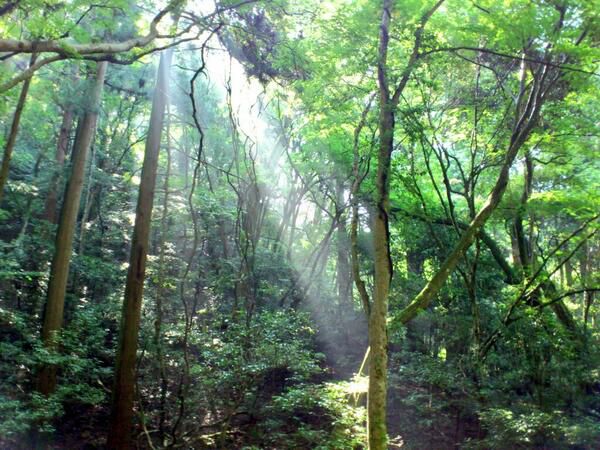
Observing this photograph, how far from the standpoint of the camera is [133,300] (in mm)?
8266

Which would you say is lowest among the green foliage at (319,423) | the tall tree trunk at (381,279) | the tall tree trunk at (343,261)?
the green foliage at (319,423)

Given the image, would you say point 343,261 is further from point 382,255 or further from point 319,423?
point 382,255

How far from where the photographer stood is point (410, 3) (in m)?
6.20

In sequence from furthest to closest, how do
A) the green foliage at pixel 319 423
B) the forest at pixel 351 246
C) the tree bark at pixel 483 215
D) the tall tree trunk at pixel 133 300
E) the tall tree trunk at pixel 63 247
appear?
the tall tree trunk at pixel 63 247, the tall tree trunk at pixel 133 300, the tree bark at pixel 483 215, the green foliage at pixel 319 423, the forest at pixel 351 246

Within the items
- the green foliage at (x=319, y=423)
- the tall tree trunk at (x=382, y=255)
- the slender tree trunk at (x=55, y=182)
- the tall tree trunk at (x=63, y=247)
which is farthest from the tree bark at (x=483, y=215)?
the slender tree trunk at (x=55, y=182)

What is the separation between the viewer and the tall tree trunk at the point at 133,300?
309 inches

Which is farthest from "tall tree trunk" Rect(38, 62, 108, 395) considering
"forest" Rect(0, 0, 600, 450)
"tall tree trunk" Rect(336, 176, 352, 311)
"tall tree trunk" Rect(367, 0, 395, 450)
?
"tall tree trunk" Rect(336, 176, 352, 311)

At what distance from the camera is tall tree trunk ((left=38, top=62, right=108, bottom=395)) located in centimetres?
877

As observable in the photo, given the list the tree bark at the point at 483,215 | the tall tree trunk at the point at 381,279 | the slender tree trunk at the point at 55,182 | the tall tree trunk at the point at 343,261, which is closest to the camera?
the tall tree trunk at the point at 381,279

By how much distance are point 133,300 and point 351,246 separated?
4.10m

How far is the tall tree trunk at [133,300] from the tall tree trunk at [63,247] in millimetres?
1336

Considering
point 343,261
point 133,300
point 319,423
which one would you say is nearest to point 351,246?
point 133,300

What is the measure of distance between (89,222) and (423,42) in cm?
1189

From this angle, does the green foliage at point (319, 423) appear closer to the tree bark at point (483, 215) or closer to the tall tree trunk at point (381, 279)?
the tall tree trunk at point (381, 279)
